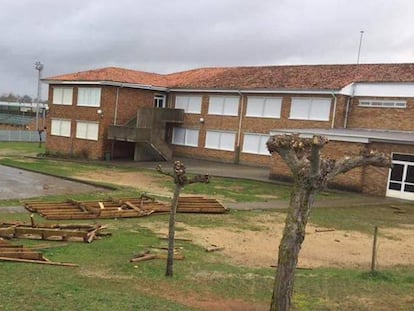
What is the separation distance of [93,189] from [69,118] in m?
19.9

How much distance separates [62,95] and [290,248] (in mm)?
39052

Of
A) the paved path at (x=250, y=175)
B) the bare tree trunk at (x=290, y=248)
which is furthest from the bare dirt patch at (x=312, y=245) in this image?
the bare tree trunk at (x=290, y=248)

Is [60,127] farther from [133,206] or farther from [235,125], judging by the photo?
[133,206]

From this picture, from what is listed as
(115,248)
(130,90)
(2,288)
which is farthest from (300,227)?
(130,90)

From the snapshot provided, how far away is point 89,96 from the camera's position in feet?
134

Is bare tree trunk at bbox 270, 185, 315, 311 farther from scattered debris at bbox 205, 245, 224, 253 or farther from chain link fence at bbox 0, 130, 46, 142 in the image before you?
chain link fence at bbox 0, 130, 46, 142

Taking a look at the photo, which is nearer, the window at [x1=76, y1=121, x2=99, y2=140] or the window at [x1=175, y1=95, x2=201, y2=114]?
the window at [x1=76, y1=121, x2=99, y2=140]

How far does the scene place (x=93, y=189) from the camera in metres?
24.2

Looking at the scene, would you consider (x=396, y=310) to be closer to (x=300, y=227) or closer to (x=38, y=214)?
(x=300, y=227)

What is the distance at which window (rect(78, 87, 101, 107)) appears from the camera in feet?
132

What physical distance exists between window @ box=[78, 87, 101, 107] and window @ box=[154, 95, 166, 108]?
5.14m

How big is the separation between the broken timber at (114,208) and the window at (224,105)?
20277mm

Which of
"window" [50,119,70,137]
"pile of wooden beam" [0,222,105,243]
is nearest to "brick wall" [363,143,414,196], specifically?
"pile of wooden beam" [0,222,105,243]

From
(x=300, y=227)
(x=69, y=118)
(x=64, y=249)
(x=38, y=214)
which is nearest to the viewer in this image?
(x=300, y=227)
